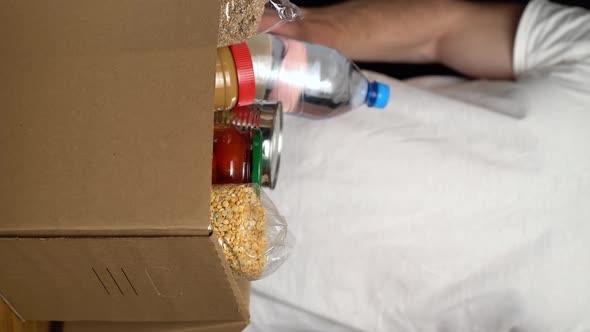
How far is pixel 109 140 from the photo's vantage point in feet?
1.46

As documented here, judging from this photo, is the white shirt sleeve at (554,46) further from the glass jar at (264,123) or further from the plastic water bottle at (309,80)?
the glass jar at (264,123)

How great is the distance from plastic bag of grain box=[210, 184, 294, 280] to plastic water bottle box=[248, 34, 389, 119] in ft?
0.76

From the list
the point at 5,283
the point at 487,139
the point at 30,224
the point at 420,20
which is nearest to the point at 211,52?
the point at 30,224

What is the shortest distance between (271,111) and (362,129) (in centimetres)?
23

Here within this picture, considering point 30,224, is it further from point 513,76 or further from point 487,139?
point 513,76

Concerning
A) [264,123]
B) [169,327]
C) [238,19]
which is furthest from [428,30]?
[169,327]

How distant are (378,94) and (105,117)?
481 mm

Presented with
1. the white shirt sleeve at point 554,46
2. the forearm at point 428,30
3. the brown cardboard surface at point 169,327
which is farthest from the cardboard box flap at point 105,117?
the white shirt sleeve at point 554,46

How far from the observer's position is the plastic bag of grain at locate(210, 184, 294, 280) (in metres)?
0.53

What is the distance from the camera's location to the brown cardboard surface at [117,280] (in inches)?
17.9

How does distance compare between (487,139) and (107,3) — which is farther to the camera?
(487,139)

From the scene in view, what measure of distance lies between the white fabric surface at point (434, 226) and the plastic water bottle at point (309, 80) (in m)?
0.04

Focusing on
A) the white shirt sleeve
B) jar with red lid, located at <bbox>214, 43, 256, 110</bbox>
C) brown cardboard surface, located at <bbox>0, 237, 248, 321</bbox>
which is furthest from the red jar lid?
the white shirt sleeve

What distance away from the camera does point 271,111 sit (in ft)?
2.34
